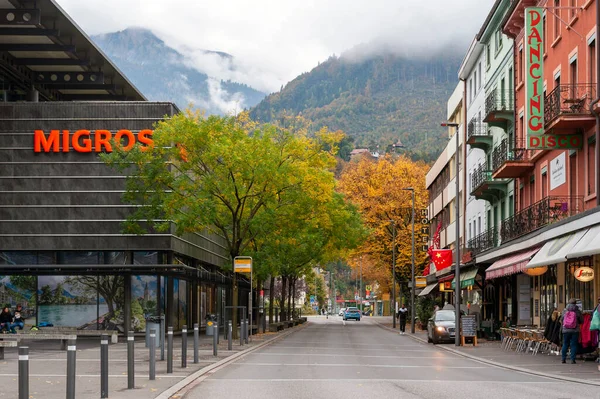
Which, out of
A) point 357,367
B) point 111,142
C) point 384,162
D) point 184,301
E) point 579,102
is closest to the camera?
point 357,367

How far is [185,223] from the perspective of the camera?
41.2 metres

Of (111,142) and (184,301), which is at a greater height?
(111,142)

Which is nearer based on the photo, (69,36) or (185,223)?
(185,223)

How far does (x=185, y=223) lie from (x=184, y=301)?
9779 mm

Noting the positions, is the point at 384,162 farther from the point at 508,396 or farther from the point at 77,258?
the point at 508,396

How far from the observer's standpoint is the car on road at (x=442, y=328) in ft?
138

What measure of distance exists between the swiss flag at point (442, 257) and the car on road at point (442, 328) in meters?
13.7

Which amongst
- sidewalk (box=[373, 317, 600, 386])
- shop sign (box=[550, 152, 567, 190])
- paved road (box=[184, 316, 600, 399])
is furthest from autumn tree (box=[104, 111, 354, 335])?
paved road (box=[184, 316, 600, 399])

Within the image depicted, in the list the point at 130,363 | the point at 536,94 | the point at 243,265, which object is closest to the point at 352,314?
the point at 243,265

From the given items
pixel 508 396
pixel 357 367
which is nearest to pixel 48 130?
pixel 357 367

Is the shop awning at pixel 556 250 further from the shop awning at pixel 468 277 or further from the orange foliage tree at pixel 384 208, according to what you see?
the orange foliage tree at pixel 384 208

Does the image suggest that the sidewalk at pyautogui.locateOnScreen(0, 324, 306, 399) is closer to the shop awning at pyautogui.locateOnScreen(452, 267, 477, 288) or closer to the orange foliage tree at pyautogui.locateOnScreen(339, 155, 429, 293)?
the shop awning at pyautogui.locateOnScreen(452, 267, 477, 288)

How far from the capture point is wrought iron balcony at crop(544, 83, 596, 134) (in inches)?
1212

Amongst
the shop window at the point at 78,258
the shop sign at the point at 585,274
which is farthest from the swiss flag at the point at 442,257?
the shop sign at the point at 585,274
